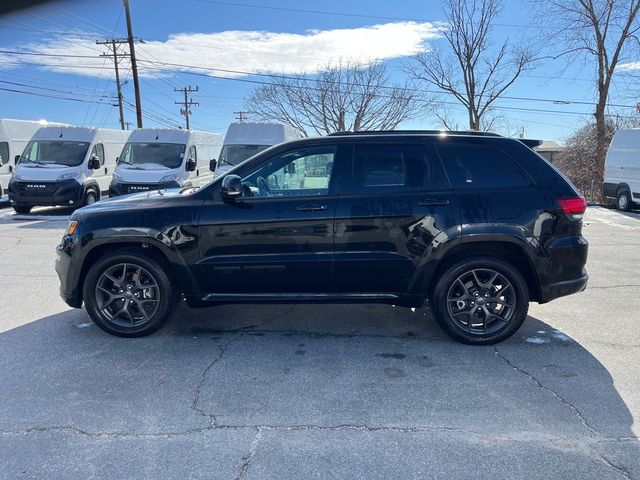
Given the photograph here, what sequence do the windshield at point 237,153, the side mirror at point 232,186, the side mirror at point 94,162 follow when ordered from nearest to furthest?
the side mirror at point 232,186 < the windshield at point 237,153 < the side mirror at point 94,162

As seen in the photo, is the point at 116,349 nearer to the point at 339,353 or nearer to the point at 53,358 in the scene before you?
the point at 53,358

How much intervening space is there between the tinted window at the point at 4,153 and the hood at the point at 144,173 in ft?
17.2

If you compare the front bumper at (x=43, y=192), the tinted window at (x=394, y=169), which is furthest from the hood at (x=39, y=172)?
the tinted window at (x=394, y=169)

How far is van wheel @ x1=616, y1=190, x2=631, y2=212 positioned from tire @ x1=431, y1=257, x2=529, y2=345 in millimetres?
13927

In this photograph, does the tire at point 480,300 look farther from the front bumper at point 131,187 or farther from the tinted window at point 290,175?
the front bumper at point 131,187

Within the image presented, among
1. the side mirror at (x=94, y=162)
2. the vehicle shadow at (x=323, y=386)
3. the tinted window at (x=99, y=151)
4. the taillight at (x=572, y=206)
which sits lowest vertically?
the vehicle shadow at (x=323, y=386)

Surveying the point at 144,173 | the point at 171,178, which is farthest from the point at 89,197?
the point at 171,178

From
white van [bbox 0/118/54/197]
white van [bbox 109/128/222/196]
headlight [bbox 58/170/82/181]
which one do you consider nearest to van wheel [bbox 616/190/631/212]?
white van [bbox 109/128/222/196]

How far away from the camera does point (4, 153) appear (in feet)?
53.7

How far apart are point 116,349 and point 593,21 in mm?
23995

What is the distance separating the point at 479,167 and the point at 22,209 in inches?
551

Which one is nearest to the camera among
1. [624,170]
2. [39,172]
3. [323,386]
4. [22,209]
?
[323,386]

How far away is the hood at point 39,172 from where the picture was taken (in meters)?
13.6

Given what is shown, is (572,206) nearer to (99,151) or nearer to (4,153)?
(99,151)
